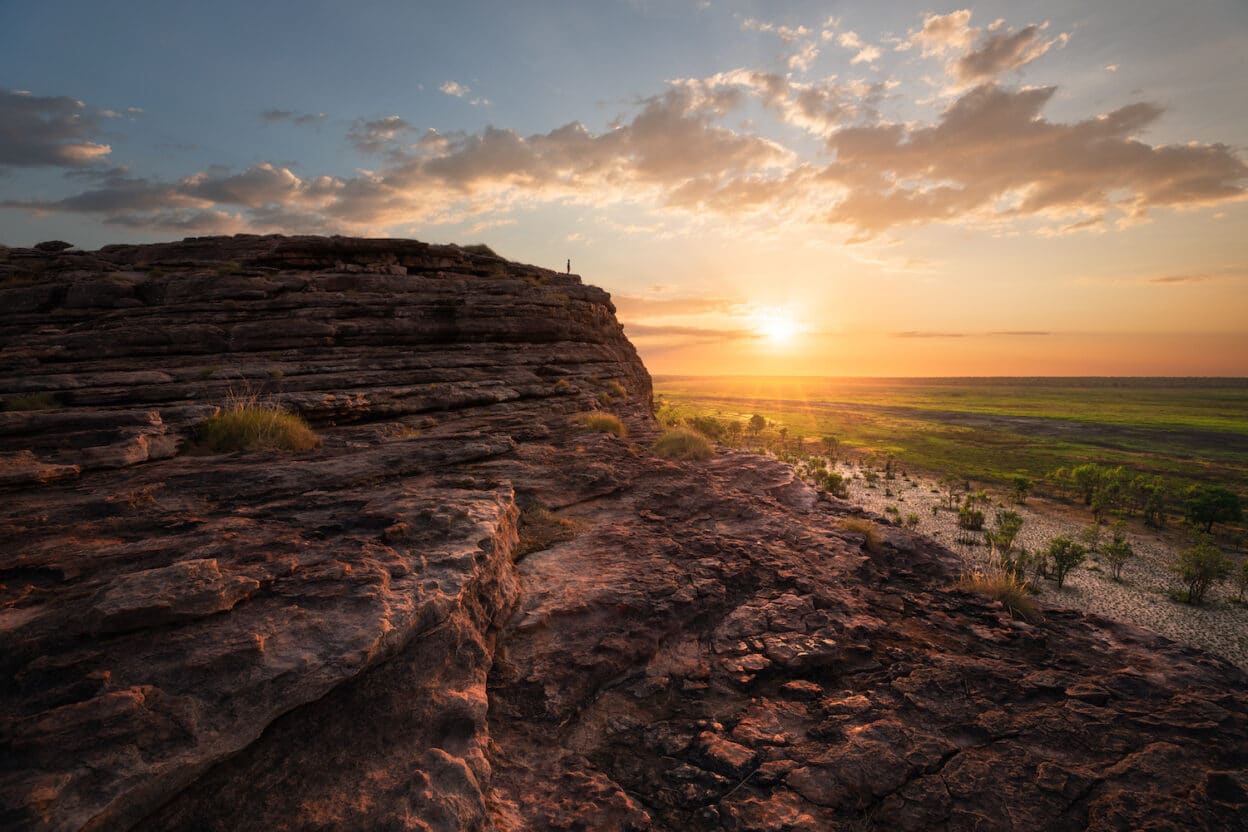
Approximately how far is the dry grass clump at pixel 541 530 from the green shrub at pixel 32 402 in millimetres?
10731

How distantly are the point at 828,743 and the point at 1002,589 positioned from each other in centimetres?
569

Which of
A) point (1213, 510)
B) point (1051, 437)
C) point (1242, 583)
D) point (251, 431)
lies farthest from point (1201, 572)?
point (1051, 437)

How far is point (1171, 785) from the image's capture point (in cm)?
506

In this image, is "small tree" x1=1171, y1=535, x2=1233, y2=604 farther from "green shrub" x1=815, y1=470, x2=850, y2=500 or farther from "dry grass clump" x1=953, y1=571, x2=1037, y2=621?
"dry grass clump" x1=953, y1=571, x2=1037, y2=621

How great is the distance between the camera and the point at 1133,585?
37.1 meters

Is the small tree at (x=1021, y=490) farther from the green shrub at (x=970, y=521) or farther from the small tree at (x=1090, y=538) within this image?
the green shrub at (x=970, y=521)

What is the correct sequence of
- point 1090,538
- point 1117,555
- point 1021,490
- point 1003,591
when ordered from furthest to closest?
point 1021,490, point 1090,538, point 1117,555, point 1003,591

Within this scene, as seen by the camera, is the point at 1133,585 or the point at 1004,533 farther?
the point at 1004,533

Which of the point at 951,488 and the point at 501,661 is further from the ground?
the point at 501,661

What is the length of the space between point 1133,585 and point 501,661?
176 ft

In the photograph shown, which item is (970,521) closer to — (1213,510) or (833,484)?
(833,484)

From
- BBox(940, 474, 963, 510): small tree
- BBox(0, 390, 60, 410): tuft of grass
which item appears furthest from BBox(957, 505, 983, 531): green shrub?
BBox(0, 390, 60, 410): tuft of grass

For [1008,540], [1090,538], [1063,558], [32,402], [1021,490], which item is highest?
[32,402]

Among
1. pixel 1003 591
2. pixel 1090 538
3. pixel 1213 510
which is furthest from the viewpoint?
pixel 1213 510
